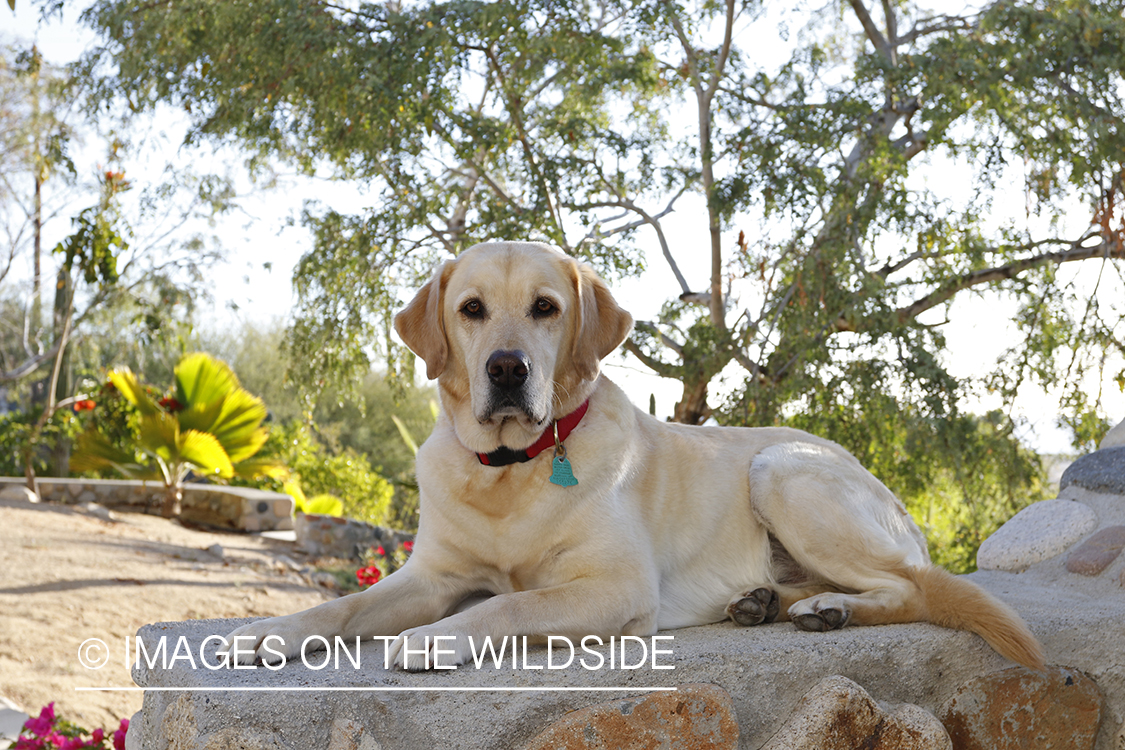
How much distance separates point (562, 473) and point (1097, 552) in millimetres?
2563

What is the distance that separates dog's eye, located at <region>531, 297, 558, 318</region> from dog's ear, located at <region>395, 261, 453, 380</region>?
11.8 inches

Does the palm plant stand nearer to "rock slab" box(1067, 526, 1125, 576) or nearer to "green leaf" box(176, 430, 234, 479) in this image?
"green leaf" box(176, 430, 234, 479)

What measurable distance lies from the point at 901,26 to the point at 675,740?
9.69 m

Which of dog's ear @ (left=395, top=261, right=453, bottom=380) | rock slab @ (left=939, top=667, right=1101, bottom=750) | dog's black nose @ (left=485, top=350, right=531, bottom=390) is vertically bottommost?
rock slab @ (left=939, top=667, right=1101, bottom=750)

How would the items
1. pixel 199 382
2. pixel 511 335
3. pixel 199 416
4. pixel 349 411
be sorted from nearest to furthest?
pixel 511 335 < pixel 199 416 < pixel 199 382 < pixel 349 411

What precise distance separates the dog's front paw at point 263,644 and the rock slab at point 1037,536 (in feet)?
10.5

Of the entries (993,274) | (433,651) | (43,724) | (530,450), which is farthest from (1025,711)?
(993,274)

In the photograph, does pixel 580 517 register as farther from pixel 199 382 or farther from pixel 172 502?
pixel 199 382

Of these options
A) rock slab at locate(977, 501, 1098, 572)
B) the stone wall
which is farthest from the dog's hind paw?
the stone wall

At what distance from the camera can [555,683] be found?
209 cm

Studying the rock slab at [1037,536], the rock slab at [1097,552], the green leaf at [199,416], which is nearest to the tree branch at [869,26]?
the rock slab at [1037,536]

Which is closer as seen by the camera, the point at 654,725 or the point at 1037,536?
the point at 654,725

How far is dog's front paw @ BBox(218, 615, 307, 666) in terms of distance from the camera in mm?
2154

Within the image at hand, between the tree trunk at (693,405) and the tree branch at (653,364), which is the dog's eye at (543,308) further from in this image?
the tree branch at (653,364)
